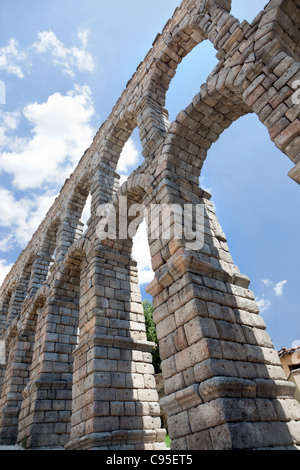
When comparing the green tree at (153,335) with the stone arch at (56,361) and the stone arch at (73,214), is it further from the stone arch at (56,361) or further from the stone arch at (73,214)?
the stone arch at (56,361)

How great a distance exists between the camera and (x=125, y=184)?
7.61 meters

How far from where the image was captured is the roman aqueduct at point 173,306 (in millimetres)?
3729

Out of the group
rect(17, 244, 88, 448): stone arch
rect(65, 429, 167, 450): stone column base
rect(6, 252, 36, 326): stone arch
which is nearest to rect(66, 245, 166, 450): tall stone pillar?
rect(65, 429, 167, 450): stone column base

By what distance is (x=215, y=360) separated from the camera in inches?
145

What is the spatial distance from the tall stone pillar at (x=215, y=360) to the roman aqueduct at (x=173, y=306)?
0.7 inches

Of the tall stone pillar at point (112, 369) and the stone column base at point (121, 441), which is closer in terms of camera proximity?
the stone column base at point (121, 441)

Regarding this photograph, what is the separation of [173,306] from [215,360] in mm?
1041

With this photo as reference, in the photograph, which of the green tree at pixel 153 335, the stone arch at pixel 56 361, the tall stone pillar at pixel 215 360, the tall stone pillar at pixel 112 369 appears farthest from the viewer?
the green tree at pixel 153 335

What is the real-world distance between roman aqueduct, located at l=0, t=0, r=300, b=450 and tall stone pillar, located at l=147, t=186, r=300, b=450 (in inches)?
0.7

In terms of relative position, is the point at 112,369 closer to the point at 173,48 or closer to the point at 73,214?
the point at 73,214

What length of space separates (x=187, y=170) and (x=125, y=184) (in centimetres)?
199

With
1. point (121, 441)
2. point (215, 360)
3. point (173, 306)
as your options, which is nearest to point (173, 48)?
point (173, 306)

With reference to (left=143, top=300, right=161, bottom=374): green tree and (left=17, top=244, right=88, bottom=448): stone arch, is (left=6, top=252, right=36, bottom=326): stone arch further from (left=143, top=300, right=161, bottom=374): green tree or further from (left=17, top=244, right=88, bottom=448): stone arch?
(left=143, top=300, right=161, bottom=374): green tree

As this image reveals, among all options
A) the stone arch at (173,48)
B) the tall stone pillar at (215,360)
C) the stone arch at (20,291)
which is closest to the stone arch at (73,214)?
the stone arch at (20,291)
